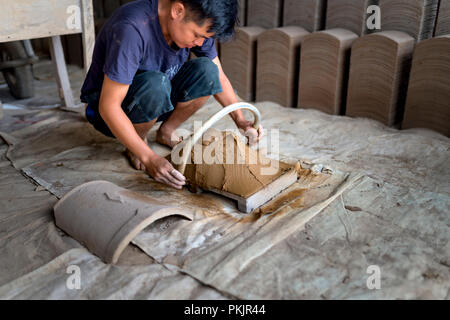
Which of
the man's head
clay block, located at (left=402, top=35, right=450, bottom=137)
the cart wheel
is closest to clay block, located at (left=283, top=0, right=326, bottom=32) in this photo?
clay block, located at (left=402, top=35, right=450, bottom=137)

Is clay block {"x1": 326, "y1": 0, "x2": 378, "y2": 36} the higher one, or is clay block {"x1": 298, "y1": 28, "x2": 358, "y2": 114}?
clay block {"x1": 326, "y1": 0, "x2": 378, "y2": 36}

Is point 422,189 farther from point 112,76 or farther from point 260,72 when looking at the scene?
point 260,72

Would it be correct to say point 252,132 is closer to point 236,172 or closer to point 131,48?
point 236,172

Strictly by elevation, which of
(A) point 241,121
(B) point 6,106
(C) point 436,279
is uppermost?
(A) point 241,121

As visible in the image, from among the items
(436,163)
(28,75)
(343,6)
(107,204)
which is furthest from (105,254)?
(28,75)

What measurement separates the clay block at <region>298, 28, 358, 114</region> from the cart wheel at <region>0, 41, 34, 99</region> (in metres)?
2.40

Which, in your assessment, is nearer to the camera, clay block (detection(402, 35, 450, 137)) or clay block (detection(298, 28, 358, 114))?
clay block (detection(402, 35, 450, 137))

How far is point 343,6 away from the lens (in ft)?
10.0

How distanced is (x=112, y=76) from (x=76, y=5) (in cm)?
166

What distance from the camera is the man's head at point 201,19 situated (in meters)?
1.65

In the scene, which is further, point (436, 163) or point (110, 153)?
point (110, 153)

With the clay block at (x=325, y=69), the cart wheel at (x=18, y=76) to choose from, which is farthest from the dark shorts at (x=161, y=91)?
the cart wheel at (x=18, y=76)

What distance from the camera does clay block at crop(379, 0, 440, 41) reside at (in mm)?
2705

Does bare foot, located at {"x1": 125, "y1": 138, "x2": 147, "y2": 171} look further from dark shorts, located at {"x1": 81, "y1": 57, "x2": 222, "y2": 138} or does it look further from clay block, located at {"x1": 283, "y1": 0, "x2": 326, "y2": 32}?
clay block, located at {"x1": 283, "y1": 0, "x2": 326, "y2": 32}
